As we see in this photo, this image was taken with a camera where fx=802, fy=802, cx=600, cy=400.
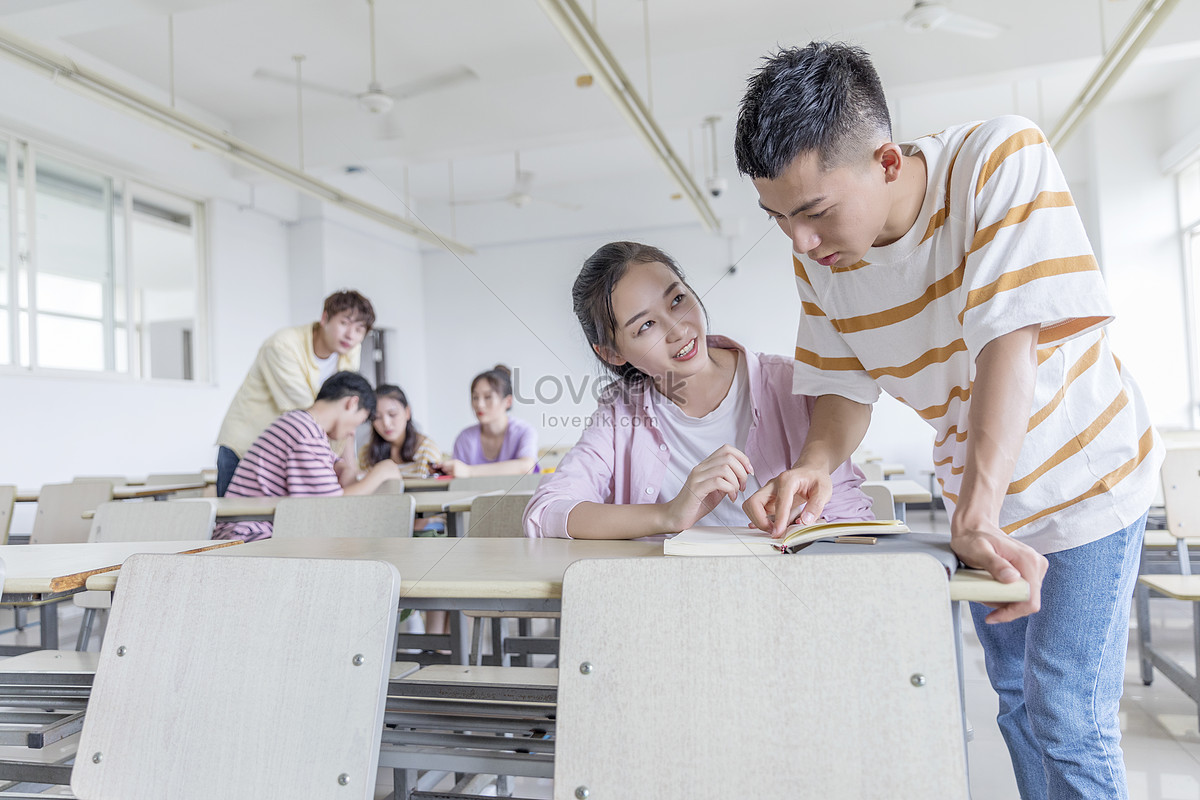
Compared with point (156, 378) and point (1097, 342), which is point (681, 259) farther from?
point (156, 378)

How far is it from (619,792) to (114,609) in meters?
0.64

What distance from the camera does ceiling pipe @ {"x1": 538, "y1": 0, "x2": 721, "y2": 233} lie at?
2.75 m

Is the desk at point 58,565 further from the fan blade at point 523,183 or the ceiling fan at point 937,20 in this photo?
the fan blade at point 523,183

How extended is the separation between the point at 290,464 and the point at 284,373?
2.63ft

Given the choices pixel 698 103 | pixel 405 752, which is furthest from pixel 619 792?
pixel 698 103

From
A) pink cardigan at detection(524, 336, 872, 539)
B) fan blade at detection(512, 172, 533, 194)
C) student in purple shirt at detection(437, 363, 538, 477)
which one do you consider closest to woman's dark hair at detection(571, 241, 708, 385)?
pink cardigan at detection(524, 336, 872, 539)

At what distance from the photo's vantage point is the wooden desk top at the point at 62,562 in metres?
1.16

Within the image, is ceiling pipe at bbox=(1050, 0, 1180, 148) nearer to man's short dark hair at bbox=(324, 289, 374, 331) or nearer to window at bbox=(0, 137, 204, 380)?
man's short dark hair at bbox=(324, 289, 374, 331)

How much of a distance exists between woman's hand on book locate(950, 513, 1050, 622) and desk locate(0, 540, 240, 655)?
3.88 ft

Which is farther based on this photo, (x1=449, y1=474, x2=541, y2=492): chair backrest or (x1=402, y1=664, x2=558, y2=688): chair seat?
(x1=449, y1=474, x2=541, y2=492): chair backrest

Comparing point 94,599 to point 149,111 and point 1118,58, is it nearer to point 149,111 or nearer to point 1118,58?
point 149,111

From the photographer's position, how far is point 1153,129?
671cm

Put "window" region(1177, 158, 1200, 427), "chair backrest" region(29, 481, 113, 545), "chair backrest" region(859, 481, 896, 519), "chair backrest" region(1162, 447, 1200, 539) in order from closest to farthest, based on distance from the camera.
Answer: "chair backrest" region(859, 481, 896, 519) → "chair backrest" region(1162, 447, 1200, 539) → "chair backrest" region(29, 481, 113, 545) → "window" region(1177, 158, 1200, 427)

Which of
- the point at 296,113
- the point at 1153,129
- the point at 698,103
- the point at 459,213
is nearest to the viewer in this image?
the point at 459,213
